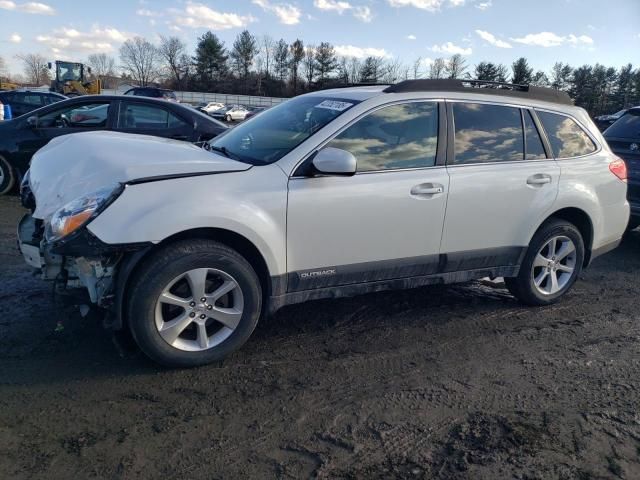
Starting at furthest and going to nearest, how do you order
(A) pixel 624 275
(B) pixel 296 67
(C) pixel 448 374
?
(B) pixel 296 67 < (A) pixel 624 275 < (C) pixel 448 374

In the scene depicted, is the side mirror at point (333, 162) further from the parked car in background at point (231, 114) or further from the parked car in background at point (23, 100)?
the parked car in background at point (231, 114)

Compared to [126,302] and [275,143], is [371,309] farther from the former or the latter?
[126,302]

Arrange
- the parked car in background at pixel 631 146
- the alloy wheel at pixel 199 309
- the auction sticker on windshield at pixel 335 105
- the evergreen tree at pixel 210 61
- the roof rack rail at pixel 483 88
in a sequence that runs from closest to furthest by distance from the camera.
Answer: the alloy wheel at pixel 199 309 → the auction sticker on windshield at pixel 335 105 → the roof rack rail at pixel 483 88 → the parked car in background at pixel 631 146 → the evergreen tree at pixel 210 61

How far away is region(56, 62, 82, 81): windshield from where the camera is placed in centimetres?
4041

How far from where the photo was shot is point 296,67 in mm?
89438

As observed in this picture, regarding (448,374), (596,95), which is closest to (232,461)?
(448,374)

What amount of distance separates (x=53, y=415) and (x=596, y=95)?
6734 centimetres

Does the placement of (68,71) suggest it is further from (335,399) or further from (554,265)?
(335,399)

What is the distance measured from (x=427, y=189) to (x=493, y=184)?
0.65m

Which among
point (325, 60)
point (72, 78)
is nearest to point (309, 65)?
point (325, 60)

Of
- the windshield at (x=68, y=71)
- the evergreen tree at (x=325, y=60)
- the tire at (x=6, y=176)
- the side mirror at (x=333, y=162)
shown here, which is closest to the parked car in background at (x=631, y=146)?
the side mirror at (x=333, y=162)

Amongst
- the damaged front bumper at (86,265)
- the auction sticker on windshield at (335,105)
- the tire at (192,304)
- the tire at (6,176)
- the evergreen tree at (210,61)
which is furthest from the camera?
the evergreen tree at (210,61)

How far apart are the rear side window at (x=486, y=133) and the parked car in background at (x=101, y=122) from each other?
446 centimetres

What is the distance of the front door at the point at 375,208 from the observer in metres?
3.52
